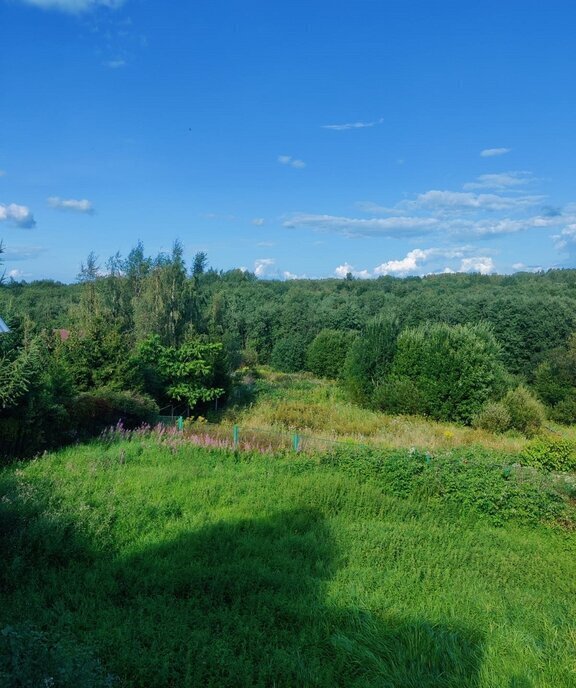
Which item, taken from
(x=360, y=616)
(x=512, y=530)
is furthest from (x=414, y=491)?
(x=360, y=616)

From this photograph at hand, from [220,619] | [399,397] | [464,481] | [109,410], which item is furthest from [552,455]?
[399,397]

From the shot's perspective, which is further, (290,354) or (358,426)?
(290,354)

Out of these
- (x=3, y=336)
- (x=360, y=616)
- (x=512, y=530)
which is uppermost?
(x=3, y=336)

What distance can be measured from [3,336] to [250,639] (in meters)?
8.16

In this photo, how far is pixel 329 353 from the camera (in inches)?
1586

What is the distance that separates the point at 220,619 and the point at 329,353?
119ft

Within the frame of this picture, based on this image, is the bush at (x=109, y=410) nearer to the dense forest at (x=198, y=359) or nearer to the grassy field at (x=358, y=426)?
the dense forest at (x=198, y=359)

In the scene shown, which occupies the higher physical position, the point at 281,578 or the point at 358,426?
the point at 281,578

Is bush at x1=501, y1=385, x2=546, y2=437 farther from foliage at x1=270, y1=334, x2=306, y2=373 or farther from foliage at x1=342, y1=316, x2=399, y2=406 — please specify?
foliage at x1=270, y1=334, x2=306, y2=373

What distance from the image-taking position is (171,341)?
896 inches

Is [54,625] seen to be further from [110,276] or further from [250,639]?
[110,276]

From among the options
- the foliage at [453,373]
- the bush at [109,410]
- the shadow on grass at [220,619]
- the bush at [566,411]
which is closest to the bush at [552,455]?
the shadow on grass at [220,619]

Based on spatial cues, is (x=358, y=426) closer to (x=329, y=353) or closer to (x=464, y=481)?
(x=464, y=481)

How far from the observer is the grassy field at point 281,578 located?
366cm
